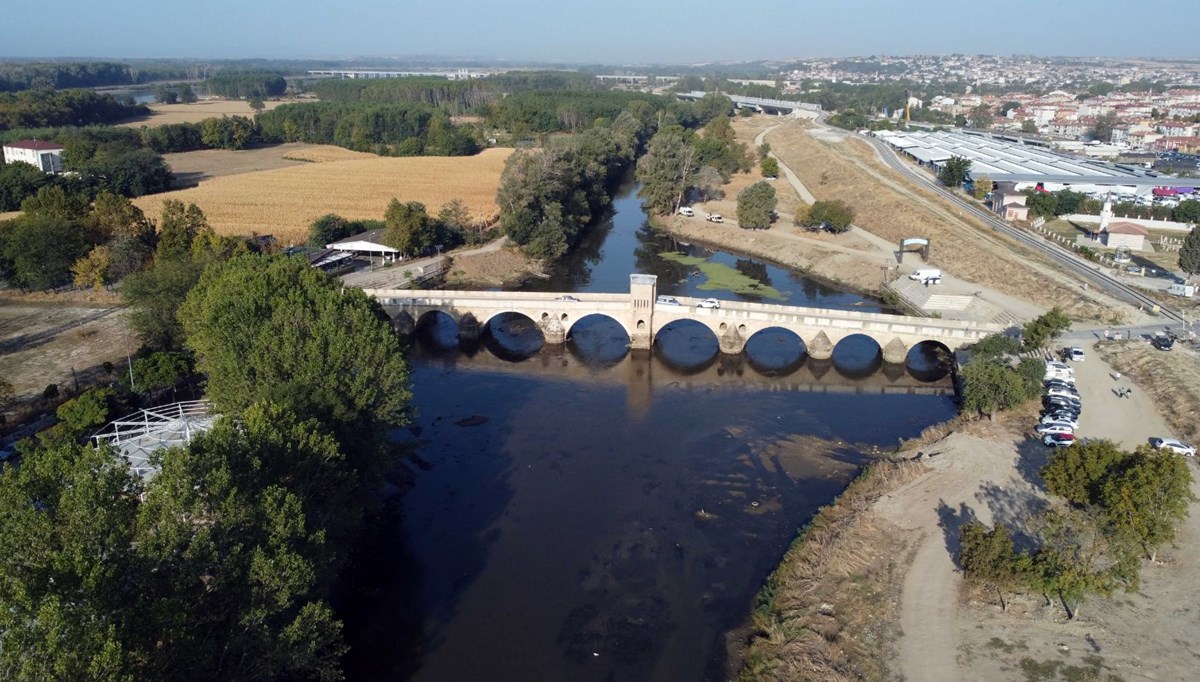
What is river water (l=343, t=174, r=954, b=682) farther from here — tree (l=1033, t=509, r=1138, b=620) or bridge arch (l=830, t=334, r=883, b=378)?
tree (l=1033, t=509, r=1138, b=620)

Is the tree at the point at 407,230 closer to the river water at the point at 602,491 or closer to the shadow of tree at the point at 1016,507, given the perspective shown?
the river water at the point at 602,491

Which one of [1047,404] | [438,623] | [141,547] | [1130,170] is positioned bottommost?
[438,623]

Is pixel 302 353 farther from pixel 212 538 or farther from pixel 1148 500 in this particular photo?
pixel 1148 500

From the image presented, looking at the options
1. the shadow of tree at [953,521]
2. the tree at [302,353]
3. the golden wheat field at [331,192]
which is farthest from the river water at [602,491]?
the golden wheat field at [331,192]

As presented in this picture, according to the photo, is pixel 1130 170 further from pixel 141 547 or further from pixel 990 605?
pixel 141 547

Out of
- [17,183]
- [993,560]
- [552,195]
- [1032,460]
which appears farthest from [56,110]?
[993,560]

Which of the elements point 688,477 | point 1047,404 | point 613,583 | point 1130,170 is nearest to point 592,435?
point 688,477
